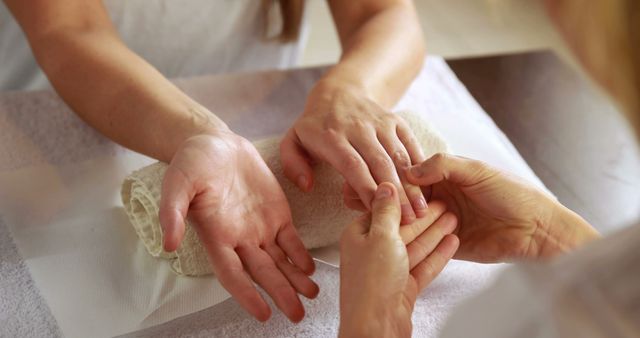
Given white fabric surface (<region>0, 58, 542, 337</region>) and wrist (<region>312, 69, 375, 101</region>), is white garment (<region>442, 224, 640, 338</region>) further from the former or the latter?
wrist (<region>312, 69, 375, 101</region>)

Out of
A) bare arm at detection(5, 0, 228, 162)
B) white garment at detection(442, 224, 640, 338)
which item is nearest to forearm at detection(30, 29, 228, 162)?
bare arm at detection(5, 0, 228, 162)

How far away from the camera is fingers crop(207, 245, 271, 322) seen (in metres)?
0.71

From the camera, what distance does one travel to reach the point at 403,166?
0.81 metres

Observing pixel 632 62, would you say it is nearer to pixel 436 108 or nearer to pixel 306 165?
pixel 306 165

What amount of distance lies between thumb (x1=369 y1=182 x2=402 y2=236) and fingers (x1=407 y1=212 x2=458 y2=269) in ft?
0.10

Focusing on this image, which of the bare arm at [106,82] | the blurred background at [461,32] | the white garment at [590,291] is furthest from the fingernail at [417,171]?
the blurred background at [461,32]

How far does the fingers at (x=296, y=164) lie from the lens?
0.81 meters

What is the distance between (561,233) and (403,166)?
17 centimetres

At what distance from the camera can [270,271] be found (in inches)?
28.8

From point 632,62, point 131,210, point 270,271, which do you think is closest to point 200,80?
point 131,210

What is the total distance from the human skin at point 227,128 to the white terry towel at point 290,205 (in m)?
0.02

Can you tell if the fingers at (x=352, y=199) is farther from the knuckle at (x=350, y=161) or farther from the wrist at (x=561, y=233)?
the wrist at (x=561, y=233)

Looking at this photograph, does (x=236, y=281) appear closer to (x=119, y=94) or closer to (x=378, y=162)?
(x=378, y=162)

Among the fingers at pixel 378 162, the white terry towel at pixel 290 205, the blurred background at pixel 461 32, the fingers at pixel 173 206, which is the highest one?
the fingers at pixel 173 206
